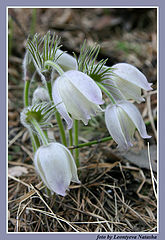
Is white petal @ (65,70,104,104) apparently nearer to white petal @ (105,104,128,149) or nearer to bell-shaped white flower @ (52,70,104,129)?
bell-shaped white flower @ (52,70,104,129)

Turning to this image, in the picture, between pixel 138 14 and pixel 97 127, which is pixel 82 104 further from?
pixel 138 14

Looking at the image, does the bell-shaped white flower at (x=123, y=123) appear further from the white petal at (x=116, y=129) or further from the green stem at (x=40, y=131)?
the green stem at (x=40, y=131)

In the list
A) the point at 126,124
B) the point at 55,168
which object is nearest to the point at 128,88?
the point at 126,124

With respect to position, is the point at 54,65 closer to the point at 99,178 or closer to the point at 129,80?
the point at 129,80

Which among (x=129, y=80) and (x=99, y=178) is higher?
(x=129, y=80)

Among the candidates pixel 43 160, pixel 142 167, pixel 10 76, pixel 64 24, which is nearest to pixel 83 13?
pixel 64 24

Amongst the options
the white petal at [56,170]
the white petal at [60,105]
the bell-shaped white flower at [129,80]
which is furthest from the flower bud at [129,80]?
the white petal at [56,170]

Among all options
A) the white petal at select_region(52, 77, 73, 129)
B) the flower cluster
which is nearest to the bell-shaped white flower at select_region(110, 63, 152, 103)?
the flower cluster
